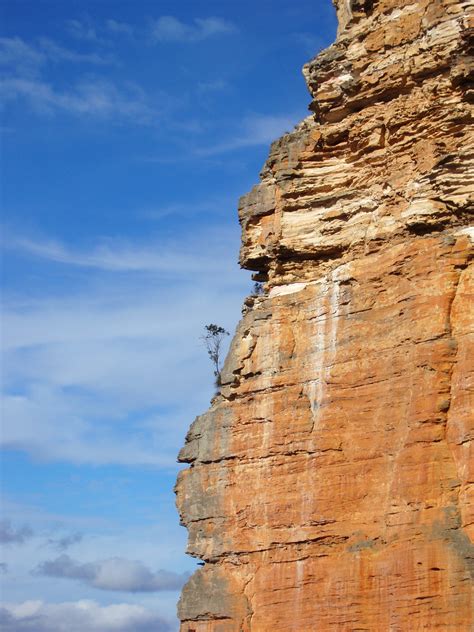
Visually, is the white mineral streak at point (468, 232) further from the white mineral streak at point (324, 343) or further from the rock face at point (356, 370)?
the white mineral streak at point (324, 343)

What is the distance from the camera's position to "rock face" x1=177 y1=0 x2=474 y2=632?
25250 mm

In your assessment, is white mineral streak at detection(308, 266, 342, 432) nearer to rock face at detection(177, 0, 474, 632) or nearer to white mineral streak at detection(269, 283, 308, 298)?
rock face at detection(177, 0, 474, 632)

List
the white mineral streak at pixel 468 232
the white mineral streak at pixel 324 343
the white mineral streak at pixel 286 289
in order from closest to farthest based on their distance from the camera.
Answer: the white mineral streak at pixel 468 232
the white mineral streak at pixel 324 343
the white mineral streak at pixel 286 289

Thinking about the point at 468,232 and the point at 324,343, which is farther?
the point at 324,343

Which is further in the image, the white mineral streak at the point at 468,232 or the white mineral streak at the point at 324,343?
the white mineral streak at the point at 324,343

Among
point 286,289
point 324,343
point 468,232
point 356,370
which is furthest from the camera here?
point 286,289

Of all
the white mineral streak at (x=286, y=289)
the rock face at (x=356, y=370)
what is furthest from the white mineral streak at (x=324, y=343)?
the white mineral streak at (x=286, y=289)

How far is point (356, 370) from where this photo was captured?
27.6m

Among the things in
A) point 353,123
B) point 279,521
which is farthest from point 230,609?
point 353,123

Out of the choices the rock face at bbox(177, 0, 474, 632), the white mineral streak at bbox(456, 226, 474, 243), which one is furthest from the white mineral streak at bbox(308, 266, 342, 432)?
the white mineral streak at bbox(456, 226, 474, 243)

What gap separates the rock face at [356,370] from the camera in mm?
25250

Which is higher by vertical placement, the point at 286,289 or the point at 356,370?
the point at 286,289

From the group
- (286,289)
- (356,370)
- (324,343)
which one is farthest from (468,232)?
(286,289)

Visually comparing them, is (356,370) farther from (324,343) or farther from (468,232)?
(468,232)
